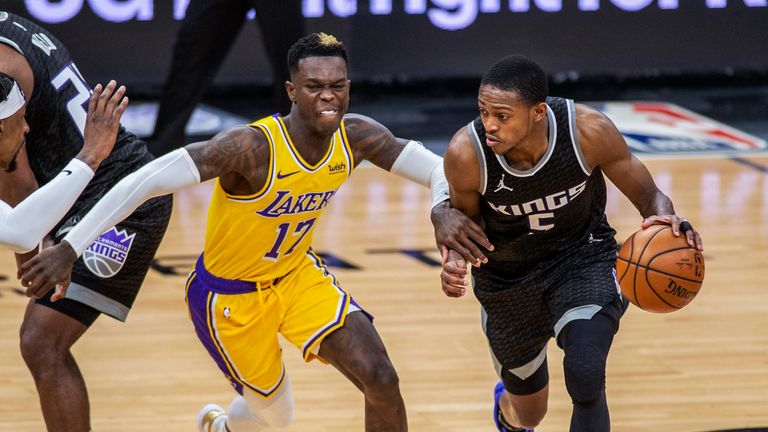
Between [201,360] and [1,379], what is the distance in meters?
0.92

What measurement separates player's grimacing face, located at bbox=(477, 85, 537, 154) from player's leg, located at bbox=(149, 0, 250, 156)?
5.31 m

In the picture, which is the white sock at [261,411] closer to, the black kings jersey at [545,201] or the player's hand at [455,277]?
the player's hand at [455,277]

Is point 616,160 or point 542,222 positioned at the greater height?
point 616,160

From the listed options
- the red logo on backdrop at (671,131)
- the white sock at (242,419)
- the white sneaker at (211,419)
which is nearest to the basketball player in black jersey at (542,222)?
the white sock at (242,419)

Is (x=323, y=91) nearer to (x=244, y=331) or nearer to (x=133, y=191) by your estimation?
(x=133, y=191)

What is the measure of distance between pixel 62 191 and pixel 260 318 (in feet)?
2.80

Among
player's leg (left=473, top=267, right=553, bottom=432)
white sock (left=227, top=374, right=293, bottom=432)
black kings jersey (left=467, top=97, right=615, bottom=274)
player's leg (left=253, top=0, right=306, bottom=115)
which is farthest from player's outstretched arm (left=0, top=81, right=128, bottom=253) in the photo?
player's leg (left=253, top=0, right=306, bottom=115)

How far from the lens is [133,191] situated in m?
4.17

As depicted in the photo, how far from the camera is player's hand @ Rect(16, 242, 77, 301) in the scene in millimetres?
4082

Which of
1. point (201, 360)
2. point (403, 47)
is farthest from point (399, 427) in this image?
point (403, 47)

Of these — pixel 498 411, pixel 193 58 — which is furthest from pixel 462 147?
pixel 193 58

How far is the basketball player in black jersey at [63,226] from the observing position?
4.52m

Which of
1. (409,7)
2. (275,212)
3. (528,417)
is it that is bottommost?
(409,7)

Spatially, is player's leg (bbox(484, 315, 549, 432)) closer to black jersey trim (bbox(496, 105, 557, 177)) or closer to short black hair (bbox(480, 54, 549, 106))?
black jersey trim (bbox(496, 105, 557, 177))
